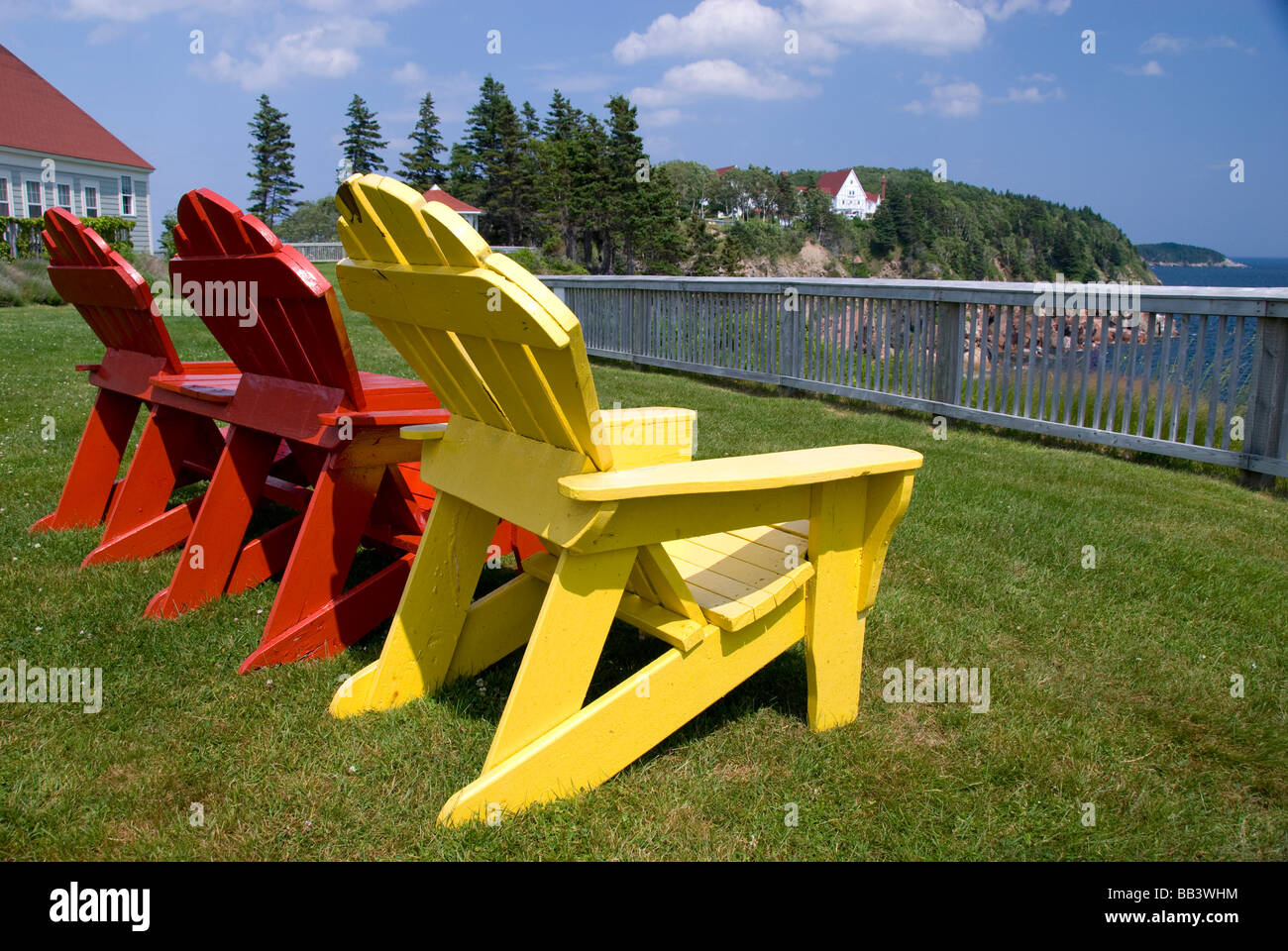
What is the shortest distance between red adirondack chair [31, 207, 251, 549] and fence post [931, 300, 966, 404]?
549 centimetres

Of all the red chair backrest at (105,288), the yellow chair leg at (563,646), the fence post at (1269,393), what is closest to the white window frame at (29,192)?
the red chair backrest at (105,288)

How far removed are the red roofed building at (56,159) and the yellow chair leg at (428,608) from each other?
37969mm

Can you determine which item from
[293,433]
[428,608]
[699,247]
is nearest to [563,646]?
[428,608]

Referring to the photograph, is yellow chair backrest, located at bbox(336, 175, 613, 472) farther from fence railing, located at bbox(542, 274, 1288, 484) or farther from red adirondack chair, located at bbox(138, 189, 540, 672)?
fence railing, located at bbox(542, 274, 1288, 484)

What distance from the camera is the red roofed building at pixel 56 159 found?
111 feet

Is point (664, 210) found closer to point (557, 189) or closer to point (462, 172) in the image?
point (557, 189)

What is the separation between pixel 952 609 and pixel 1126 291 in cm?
365

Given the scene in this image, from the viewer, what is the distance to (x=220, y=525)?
11.2ft

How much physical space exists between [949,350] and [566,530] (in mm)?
6155

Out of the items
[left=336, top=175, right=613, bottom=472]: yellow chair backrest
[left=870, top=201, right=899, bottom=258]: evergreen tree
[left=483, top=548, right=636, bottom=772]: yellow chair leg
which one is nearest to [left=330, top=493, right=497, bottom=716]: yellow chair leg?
[left=336, top=175, right=613, bottom=472]: yellow chair backrest

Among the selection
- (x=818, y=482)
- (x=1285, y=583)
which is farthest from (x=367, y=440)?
(x=1285, y=583)

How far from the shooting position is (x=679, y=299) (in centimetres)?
1045

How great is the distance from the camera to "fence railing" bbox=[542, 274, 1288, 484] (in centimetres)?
554

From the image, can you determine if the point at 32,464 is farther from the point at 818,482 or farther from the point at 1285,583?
the point at 1285,583
